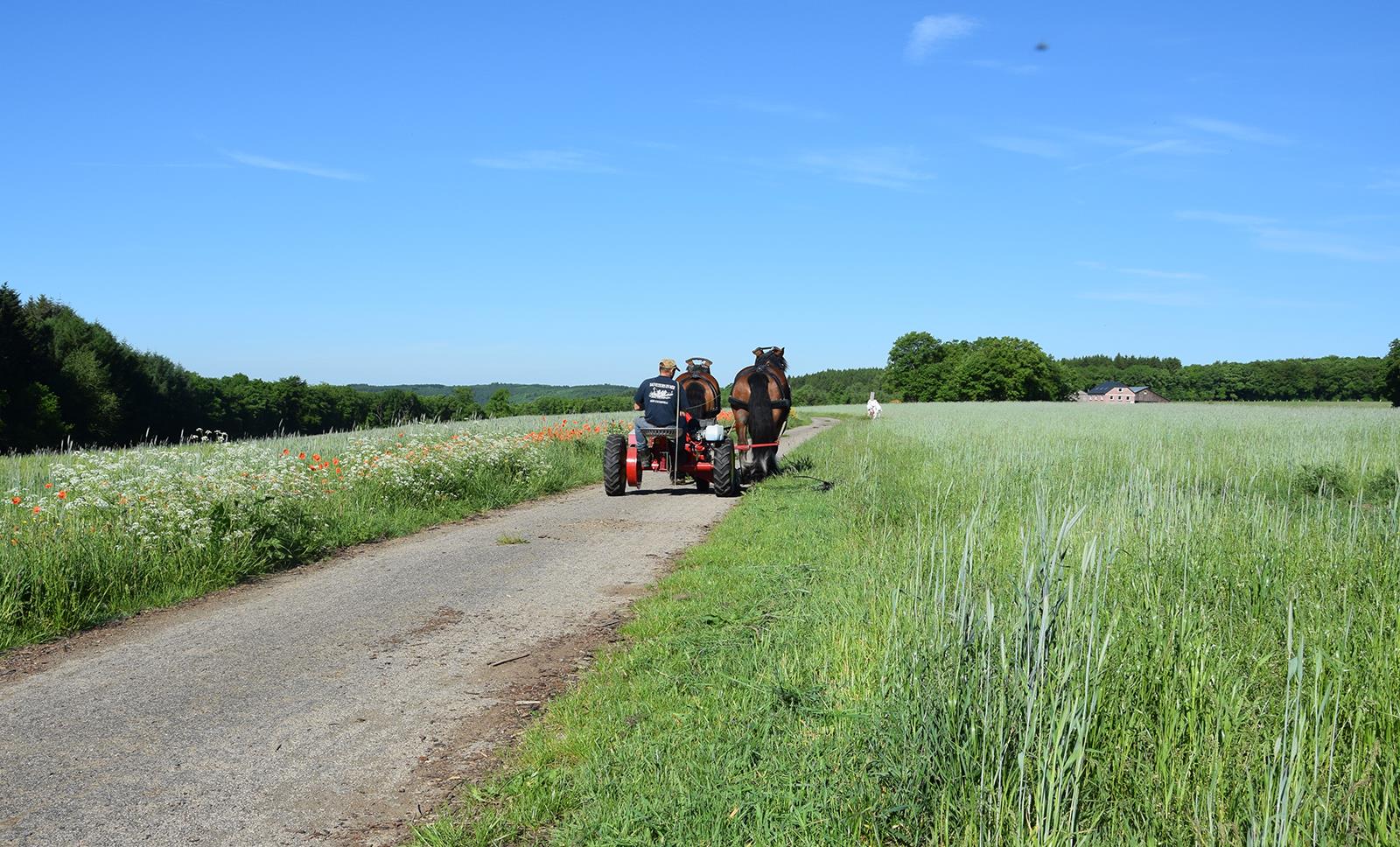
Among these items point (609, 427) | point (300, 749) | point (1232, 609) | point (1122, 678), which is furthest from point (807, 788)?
point (609, 427)

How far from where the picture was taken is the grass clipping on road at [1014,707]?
2.84m

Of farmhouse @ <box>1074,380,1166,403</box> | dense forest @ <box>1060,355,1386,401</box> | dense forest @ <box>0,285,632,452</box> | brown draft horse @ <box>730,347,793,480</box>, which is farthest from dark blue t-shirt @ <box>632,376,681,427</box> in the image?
farmhouse @ <box>1074,380,1166,403</box>

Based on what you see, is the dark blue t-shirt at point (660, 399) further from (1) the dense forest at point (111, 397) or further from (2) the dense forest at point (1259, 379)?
(2) the dense forest at point (1259, 379)

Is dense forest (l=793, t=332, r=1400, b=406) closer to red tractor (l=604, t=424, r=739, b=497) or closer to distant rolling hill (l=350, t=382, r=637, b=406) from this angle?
distant rolling hill (l=350, t=382, r=637, b=406)

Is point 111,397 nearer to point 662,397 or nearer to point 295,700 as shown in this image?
point 662,397

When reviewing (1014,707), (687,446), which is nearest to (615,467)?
(687,446)

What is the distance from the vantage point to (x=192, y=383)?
5966cm

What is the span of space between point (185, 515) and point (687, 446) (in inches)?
321

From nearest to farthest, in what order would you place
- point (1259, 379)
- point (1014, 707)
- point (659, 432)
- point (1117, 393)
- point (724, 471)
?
point (1014, 707) → point (724, 471) → point (659, 432) → point (1259, 379) → point (1117, 393)

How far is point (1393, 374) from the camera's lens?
2840 inches

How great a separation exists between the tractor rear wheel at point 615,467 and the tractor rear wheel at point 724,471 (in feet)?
4.93

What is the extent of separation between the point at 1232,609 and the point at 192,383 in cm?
6582

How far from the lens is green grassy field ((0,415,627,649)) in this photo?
676 centimetres

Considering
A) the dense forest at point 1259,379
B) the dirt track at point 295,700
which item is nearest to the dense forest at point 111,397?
the dirt track at point 295,700
